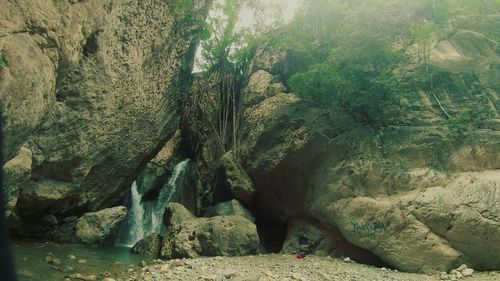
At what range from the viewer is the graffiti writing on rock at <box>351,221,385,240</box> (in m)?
9.83

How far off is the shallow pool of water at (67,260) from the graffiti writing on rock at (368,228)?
5.77 metres

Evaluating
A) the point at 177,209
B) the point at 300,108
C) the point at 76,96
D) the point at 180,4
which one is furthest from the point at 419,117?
the point at 76,96

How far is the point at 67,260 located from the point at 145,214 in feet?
22.3

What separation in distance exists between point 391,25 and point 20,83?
1028 cm

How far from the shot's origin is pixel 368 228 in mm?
9984

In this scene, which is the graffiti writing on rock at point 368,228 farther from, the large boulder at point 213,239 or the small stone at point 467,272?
the large boulder at point 213,239

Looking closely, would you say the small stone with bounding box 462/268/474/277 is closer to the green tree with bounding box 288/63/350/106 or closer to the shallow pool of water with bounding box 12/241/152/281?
the green tree with bounding box 288/63/350/106

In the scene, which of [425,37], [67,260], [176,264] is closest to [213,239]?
[176,264]

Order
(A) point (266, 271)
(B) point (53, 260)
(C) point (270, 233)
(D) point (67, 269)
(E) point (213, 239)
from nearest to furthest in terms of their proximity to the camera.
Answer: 1. (D) point (67, 269)
2. (A) point (266, 271)
3. (B) point (53, 260)
4. (E) point (213, 239)
5. (C) point (270, 233)

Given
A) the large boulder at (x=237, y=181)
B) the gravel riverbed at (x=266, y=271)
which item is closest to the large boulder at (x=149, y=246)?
the gravel riverbed at (x=266, y=271)

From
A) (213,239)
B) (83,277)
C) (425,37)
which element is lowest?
(83,277)

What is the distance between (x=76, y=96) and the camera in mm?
10430

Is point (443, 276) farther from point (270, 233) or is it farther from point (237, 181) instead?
point (237, 181)

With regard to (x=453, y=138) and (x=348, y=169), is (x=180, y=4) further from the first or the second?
(x=453, y=138)
